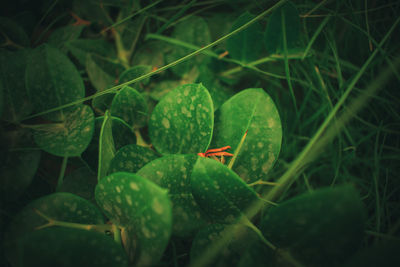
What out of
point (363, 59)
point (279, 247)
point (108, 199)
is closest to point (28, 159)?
point (108, 199)

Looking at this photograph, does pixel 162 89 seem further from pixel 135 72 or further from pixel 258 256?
pixel 258 256

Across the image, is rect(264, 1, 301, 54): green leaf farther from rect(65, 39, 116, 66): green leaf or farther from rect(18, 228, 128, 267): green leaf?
rect(18, 228, 128, 267): green leaf

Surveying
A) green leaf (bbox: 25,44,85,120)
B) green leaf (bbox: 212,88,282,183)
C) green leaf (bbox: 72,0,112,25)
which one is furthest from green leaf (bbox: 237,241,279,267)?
green leaf (bbox: 72,0,112,25)

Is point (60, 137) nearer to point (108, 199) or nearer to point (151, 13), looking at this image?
point (108, 199)

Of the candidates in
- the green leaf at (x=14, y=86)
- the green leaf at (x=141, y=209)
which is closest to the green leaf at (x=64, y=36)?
the green leaf at (x=14, y=86)

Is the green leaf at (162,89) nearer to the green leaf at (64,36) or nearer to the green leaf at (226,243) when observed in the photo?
the green leaf at (64,36)
